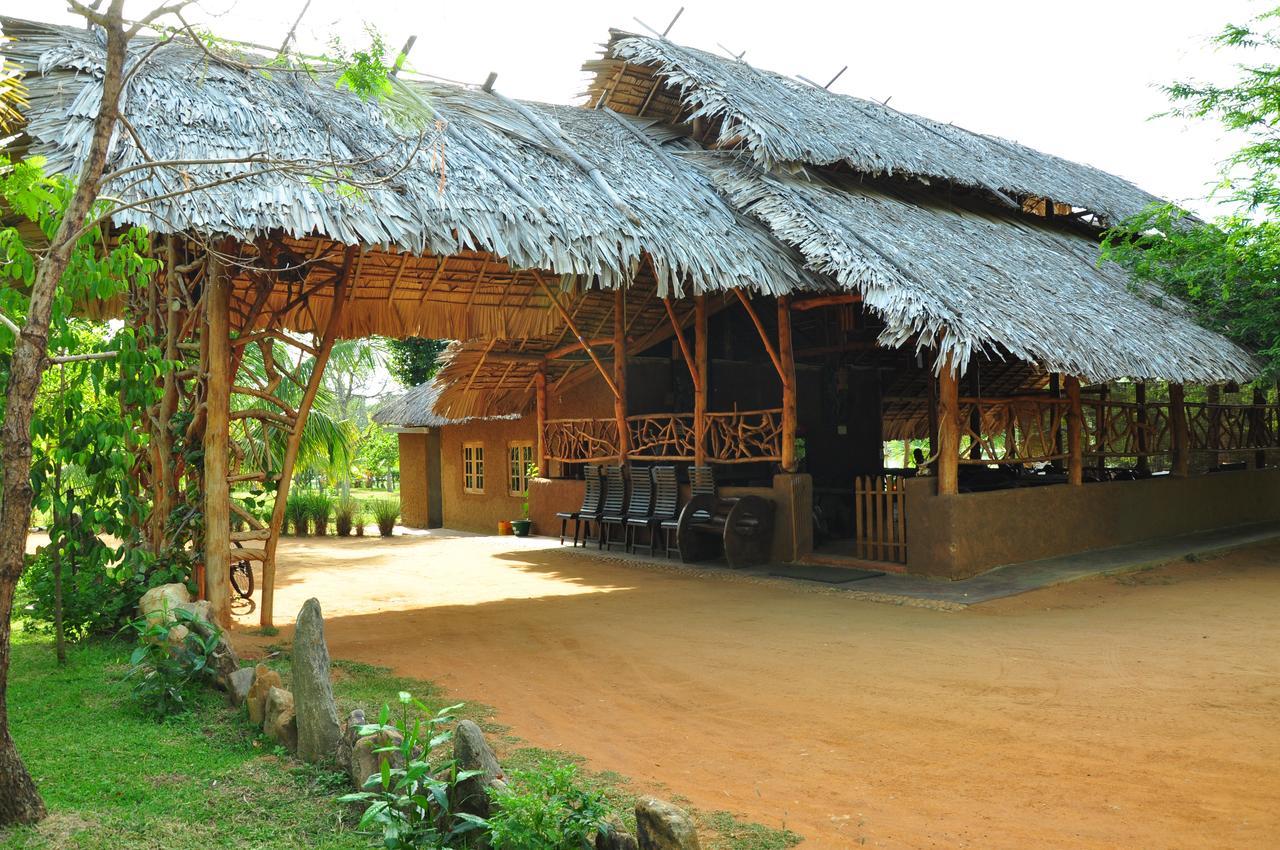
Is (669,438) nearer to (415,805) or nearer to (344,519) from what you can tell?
(344,519)

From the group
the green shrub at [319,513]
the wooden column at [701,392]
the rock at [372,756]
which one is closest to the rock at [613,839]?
the rock at [372,756]

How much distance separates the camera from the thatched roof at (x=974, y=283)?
9.09 metres

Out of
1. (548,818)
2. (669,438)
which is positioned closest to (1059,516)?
(669,438)

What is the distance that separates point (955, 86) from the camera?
3844cm

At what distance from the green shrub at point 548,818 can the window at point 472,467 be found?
583 inches

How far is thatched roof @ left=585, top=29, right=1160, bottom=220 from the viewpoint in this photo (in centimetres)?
1158

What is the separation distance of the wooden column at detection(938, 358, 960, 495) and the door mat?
1.16 m

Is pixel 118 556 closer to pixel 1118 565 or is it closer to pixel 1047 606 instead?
pixel 1047 606

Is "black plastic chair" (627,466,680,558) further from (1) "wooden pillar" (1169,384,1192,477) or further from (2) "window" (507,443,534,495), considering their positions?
(1) "wooden pillar" (1169,384,1192,477)

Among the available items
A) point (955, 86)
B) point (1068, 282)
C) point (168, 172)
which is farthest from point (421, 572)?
point (955, 86)

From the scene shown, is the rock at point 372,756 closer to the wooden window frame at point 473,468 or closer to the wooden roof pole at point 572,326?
the wooden roof pole at point 572,326

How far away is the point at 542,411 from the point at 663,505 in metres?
3.39

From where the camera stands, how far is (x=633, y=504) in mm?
13109

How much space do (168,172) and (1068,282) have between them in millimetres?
9510
